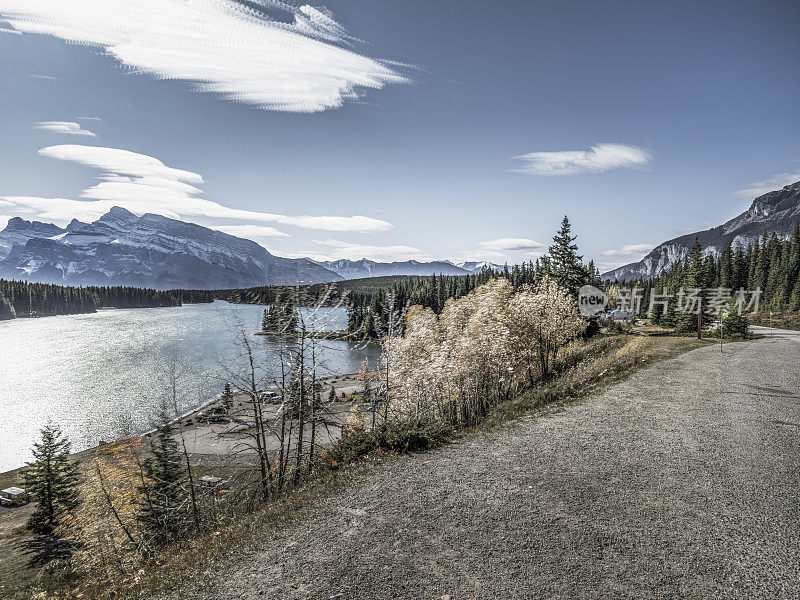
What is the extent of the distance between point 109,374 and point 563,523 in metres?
78.5

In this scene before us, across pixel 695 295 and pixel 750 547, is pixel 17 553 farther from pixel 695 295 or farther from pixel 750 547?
pixel 695 295

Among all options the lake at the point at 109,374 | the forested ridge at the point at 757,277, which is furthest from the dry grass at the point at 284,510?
the forested ridge at the point at 757,277

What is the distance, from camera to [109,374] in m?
65.3

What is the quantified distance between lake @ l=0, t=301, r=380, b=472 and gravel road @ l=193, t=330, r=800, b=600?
6349mm

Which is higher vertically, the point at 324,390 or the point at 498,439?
the point at 498,439

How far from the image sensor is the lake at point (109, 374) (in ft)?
140

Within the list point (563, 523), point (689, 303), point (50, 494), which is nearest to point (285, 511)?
point (563, 523)

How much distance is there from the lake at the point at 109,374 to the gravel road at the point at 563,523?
6349 millimetres

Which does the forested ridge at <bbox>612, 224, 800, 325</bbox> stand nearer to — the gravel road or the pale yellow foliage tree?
the pale yellow foliage tree

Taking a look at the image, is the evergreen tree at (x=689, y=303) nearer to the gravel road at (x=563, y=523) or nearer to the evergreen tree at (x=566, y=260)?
the evergreen tree at (x=566, y=260)


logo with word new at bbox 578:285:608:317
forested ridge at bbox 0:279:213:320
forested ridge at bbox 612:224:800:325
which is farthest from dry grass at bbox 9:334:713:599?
forested ridge at bbox 0:279:213:320

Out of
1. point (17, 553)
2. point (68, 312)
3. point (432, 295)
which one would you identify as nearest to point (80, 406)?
point (17, 553)

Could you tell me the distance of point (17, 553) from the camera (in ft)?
86.3

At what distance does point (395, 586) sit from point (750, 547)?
5953mm
